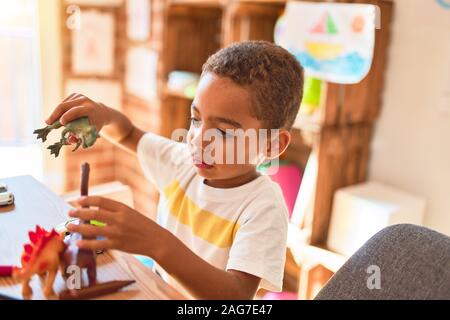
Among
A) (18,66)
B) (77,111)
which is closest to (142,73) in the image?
(18,66)

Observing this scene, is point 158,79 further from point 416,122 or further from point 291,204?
point 416,122

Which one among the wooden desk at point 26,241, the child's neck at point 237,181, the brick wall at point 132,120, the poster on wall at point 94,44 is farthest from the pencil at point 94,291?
the poster on wall at point 94,44

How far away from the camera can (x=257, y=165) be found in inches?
27.2

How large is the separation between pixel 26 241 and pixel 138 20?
171cm

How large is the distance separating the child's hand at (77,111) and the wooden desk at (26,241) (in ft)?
0.33

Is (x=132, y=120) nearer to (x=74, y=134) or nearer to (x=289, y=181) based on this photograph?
(x=289, y=181)

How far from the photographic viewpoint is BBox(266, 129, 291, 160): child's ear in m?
0.66

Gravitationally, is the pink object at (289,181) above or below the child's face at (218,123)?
below

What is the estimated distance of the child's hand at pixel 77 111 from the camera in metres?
0.51

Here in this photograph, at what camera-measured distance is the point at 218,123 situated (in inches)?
21.7

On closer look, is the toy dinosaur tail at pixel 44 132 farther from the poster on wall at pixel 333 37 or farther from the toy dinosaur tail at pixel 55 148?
the poster on wall at pixel 333 37

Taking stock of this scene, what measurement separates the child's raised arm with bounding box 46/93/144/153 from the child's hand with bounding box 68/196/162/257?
166mm

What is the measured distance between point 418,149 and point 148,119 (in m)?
1.14

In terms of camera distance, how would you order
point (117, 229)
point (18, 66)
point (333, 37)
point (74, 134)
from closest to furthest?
1. point (117, 229)
2. point (74, 134)
3. point (333, 37)
4. point (18, 66)
